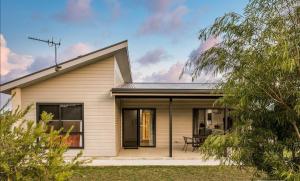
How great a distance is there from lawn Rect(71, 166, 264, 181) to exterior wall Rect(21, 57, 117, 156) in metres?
2.44

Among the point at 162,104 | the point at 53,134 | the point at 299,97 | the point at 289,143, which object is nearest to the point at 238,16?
the point at 299,97

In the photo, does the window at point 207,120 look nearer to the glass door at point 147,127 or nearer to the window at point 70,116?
the glass door at point 147,127

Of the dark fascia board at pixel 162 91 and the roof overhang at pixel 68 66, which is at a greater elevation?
the roof overhang at pixel 68 66

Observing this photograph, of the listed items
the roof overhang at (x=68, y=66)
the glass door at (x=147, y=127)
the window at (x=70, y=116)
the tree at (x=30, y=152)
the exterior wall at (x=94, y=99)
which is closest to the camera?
the tree at (x=30, y=152)

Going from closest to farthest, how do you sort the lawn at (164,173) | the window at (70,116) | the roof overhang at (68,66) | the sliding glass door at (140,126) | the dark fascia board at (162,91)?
A: 1. the lawn at (164,173)
2. the roof overhang at (68,66)
3. the dark fascia board at (162,91)
4. the window at (70,116)
5. the sliding glass door at (140,126)

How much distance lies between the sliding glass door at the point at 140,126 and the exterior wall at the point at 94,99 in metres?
3.86

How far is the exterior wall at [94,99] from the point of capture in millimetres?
13742

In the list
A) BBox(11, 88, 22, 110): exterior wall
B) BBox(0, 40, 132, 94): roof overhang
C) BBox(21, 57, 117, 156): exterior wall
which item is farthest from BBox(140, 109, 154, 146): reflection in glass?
BBox(11, 88, 22, 110): exterior wall

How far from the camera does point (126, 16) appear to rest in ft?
52.3

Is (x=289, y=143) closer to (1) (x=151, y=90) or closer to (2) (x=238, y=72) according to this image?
(2) (x=238, y=72)

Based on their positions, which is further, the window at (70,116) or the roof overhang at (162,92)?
the window at (70,116)

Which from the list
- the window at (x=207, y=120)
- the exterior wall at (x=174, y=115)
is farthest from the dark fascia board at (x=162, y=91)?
the window at (x=207, y=120)

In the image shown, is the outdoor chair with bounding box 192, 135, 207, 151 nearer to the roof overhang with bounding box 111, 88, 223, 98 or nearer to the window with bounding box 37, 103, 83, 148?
the roof overhang with bounding box 111, 88, 223, 98

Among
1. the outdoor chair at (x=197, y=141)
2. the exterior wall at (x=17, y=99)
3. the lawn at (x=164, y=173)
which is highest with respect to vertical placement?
the exterior wall at (x=17, y=99)
